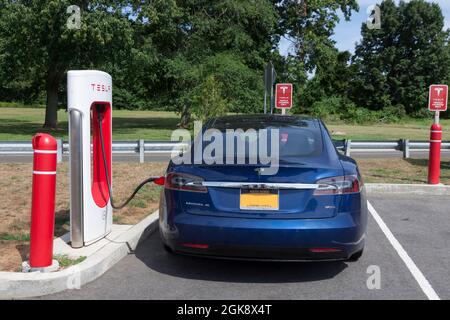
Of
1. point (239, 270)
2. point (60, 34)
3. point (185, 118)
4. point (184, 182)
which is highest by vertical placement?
Answer: point (60, 34)

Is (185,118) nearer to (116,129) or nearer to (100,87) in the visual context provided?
(116,129)

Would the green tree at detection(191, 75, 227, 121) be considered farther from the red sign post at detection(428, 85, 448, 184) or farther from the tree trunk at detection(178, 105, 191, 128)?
the tree trunk at detection(178, 105, 191, 128)

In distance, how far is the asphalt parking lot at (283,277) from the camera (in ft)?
14.5

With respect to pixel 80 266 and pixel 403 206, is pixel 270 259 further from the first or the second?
pixel 403 206

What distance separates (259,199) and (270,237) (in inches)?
12.9

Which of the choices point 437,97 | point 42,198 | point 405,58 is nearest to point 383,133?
point 437,97

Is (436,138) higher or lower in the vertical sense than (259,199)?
higher

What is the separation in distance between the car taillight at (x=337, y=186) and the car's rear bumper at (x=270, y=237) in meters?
0.21

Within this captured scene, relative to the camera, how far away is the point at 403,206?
8484mm

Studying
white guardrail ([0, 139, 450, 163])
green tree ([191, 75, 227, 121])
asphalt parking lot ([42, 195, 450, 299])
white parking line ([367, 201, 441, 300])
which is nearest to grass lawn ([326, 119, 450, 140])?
green tree ([191, 75, 227, 121])

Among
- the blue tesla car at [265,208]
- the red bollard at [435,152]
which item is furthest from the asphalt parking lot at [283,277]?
the red bollard at [435,152]

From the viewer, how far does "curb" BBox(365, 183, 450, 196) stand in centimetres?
956

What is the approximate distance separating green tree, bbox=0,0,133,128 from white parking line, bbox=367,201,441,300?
1588 centimetres

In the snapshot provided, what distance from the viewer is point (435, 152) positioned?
32.0 feet
